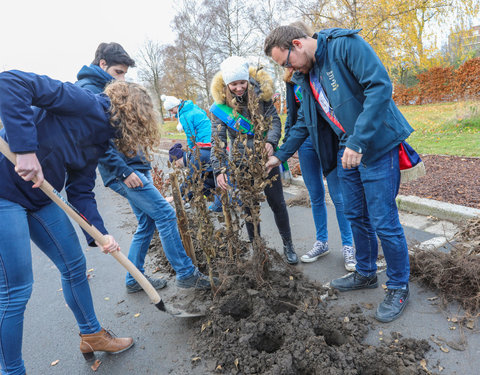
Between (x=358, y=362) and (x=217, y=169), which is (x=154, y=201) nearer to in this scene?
(x=217, y=169)

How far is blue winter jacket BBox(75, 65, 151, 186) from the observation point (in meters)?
2.56

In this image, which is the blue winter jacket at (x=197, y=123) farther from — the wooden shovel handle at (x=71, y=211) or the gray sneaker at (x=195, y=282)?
the wooden shovel handle at (x=71, y=211)

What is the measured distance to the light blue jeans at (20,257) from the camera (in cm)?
181

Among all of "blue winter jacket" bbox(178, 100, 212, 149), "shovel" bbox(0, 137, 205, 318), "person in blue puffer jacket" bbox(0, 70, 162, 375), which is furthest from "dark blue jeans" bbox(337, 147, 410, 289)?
"blue winter jacket" bbox(178, 100, 212, 149)

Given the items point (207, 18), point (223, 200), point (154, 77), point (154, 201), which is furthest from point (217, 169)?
point (154, 77)

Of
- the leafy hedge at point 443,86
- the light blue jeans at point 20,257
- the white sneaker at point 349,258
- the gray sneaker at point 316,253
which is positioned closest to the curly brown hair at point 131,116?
the light blue jeans at point 20,257

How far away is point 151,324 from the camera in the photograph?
9.10 feet

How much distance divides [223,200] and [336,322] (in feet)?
4.25

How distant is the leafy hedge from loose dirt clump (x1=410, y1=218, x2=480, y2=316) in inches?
679

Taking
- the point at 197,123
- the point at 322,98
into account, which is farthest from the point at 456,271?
the point at 197,123

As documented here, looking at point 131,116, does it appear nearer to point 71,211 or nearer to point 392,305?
point 71,211

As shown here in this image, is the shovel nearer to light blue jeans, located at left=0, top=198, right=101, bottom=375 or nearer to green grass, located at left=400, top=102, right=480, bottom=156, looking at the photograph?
light blue jeans, located at left=0, top=198, right=101, bottom=375

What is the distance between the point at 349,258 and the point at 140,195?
2146 millimetres

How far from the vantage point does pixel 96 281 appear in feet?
12.3
